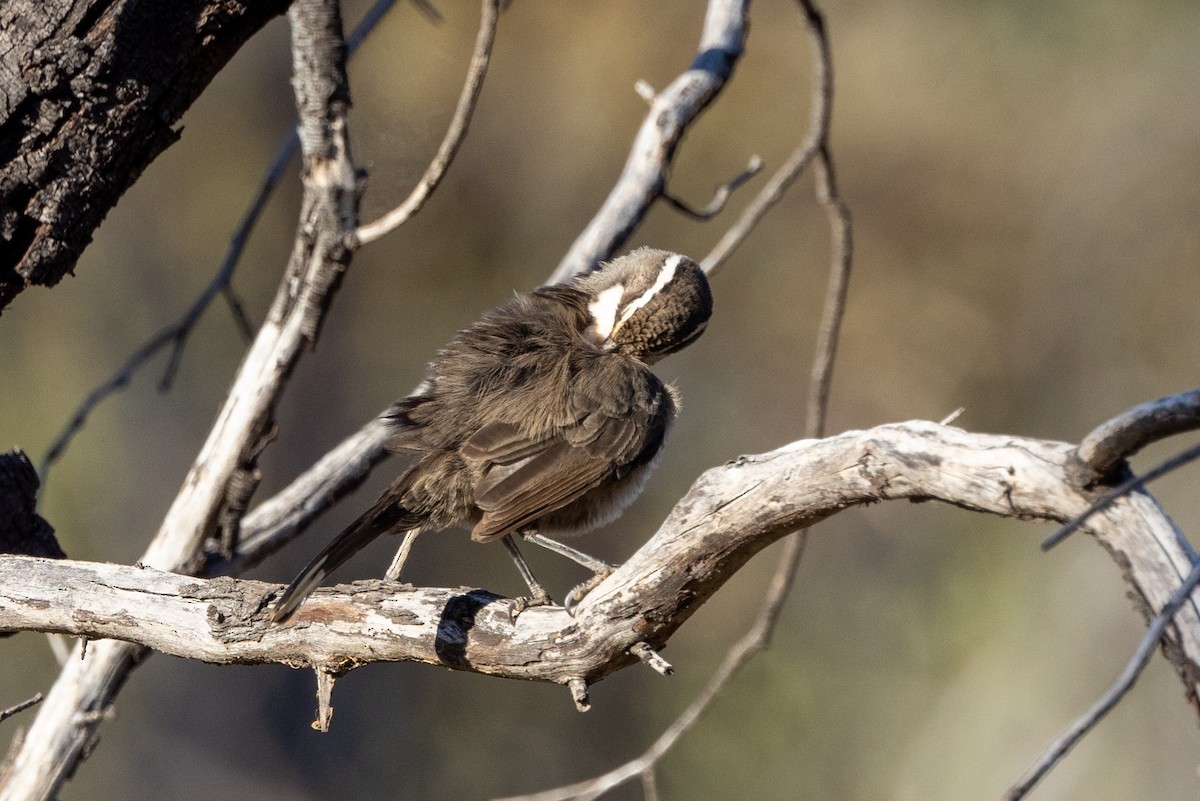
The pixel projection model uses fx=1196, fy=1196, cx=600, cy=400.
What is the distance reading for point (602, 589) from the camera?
2.44 m

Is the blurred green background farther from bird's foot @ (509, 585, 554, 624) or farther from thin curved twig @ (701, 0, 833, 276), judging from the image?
bird's foot @ (509, 585, 554, 624)

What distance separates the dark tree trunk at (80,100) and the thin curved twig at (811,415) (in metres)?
2.02

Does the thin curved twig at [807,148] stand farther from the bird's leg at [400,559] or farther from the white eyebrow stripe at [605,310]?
the bird's leg at [400,559]

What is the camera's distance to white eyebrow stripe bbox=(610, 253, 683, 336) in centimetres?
360

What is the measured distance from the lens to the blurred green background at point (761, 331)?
9.66 metres

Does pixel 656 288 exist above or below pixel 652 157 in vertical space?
below

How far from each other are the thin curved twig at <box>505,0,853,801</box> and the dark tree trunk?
2.02 m

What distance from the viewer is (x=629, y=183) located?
4184mm

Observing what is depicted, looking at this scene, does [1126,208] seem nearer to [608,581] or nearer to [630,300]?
[630,300]

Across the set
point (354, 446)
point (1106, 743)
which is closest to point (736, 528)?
point (354, 446)

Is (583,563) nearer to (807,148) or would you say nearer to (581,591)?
(581,591)

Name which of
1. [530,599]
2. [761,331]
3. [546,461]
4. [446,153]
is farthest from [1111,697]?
[761,331]

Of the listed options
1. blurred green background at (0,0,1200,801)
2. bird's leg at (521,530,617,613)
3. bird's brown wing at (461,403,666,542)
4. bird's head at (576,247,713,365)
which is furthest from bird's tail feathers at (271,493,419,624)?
blurred green background at (0,0,1200,801)

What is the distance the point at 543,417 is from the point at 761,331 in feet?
26.2
